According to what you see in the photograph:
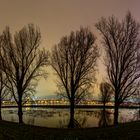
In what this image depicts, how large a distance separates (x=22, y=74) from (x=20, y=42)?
4.85 m

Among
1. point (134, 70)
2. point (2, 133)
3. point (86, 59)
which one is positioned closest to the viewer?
point (2, 133)

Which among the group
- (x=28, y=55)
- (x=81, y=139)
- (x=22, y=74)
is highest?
(x=28, y=55)

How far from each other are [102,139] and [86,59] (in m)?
28.6

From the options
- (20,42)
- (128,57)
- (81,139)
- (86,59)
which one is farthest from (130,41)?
(81,139)

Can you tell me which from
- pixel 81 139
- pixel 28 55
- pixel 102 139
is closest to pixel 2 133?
pixel 81 139

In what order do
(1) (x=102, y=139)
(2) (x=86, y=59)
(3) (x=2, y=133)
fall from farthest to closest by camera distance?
(2) (x=86, y=59) < (3) (x=2, y=133) < (1) (x=102, y=139)

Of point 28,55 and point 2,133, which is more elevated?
point 28,55

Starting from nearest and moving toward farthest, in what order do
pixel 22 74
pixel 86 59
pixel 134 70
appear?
pixel 134 70, pixel 22 74, pixel 86 59

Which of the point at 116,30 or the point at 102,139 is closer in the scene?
the point at 102,139

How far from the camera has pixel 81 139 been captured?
54.8ft

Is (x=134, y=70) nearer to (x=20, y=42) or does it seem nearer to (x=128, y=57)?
(x=128, y=57)

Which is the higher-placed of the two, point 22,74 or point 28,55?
point 28,55

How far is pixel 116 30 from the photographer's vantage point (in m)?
36.2

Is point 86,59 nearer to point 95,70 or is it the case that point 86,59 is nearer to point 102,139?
point 95,70
